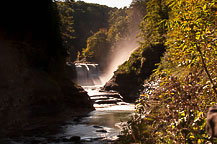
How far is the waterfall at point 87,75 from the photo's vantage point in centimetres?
4503

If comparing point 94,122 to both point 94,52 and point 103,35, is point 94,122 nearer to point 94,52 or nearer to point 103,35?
point 94,52

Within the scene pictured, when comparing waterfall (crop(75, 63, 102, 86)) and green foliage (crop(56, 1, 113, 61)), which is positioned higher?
green foliage (crop(56, 1, 113, 61))

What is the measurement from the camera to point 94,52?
234 ft

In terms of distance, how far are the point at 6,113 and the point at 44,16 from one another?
9.37 metres

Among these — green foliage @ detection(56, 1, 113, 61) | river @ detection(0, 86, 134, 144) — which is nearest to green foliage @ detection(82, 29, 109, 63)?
green foliage @ detection(56, 1, 113, 61)

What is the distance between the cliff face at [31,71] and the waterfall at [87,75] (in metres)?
23.7

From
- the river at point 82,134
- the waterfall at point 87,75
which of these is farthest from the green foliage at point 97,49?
the river at point 82,134

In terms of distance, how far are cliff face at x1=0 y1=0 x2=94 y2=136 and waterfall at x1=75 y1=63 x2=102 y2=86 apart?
23742mm

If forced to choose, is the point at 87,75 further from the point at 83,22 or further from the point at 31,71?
the point at 83,22

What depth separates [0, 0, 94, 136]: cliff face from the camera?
12.9 metres

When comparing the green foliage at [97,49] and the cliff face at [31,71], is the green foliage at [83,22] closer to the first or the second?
the green foliage at [97,49]

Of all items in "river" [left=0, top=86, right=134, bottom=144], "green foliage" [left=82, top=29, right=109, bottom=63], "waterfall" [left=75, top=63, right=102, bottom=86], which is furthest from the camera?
"green foliage" [left=82, top=29, right=109, bottom=63]

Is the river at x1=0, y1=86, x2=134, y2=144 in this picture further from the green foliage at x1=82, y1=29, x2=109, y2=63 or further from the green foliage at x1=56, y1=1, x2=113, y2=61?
the green foliage at x1=56, y1=1, x2=113, y2=61

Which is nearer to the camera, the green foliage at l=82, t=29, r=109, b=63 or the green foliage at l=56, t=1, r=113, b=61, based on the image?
the green foliage at l=82, t=29, r=109, b=63
